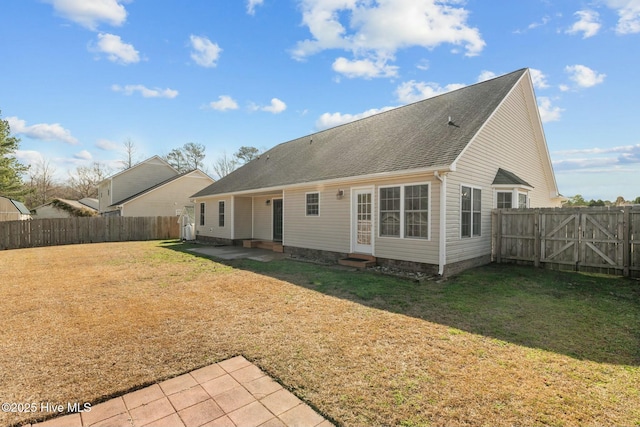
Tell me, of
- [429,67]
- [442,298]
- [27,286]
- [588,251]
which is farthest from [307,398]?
[429,67]

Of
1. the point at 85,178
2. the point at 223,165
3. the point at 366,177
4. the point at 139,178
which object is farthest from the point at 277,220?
the point at 85,178

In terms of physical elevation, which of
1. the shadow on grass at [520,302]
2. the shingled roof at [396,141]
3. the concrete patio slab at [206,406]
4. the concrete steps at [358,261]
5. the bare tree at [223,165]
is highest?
the bare tree at [223,165]

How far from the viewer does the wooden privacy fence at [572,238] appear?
715 cm

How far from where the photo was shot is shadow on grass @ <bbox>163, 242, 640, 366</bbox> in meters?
3.92

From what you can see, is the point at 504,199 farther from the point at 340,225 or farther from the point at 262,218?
the point at 262,218

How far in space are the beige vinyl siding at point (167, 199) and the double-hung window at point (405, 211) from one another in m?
18.7

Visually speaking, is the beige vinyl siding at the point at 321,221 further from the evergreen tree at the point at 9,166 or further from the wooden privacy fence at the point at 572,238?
the evergreen tree at the point at 9,166

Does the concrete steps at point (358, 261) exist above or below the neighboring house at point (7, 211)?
below

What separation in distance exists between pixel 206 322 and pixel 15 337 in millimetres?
2388

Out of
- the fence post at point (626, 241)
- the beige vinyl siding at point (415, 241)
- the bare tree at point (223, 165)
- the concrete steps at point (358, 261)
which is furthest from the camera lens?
the bare tree at point (223, 165)

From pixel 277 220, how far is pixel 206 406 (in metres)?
11.6

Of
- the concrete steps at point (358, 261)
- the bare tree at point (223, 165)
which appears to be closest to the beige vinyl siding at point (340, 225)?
the concrete steps at point (358, 261)

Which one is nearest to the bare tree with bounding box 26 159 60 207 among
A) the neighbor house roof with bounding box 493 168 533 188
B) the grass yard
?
the grass yard

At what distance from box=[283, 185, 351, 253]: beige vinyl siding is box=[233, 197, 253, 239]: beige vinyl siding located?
161 inches
